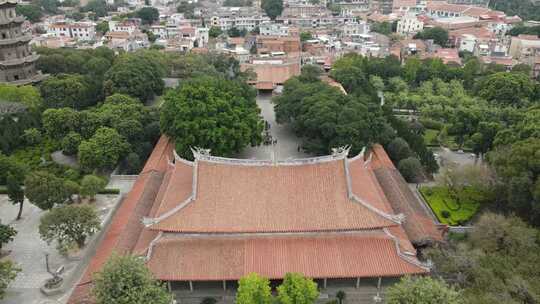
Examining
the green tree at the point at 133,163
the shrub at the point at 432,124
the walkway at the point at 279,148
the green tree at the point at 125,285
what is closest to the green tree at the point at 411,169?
the walkway at the point at 279,148

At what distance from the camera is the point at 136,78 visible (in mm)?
44562

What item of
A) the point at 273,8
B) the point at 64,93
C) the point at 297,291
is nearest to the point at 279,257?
the point at 297,291

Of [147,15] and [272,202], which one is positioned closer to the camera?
[272,202]

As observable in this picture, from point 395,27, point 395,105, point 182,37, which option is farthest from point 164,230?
point 395,27

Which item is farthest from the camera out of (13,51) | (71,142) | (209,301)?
(13,51)

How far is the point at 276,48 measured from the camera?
250 ft

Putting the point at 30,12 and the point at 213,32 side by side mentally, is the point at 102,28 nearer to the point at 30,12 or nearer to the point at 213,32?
the point at 213,32

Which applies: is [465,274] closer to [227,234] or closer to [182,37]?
[227,234]

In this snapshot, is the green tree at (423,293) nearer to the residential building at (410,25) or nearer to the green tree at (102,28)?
the residential building at (410,25)

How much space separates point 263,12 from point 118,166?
282ft

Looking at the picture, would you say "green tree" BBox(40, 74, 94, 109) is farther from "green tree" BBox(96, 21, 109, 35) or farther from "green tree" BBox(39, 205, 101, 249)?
"green tree" BBox(96, 21, 109, 35)

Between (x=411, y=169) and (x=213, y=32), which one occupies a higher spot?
(x=213, y=32)

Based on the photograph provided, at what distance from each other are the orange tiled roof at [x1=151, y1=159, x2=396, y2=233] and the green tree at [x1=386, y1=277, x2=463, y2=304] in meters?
3.73

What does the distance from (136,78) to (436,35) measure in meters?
60.5
